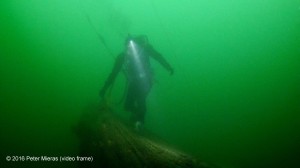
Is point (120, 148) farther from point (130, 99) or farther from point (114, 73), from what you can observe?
point (114, 73)

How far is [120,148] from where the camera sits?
3.87 meters

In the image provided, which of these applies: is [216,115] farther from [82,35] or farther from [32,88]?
[82,35]

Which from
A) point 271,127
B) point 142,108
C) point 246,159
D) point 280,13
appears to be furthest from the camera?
point 280,13

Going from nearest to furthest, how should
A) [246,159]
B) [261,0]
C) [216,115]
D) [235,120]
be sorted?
[246,159], [235,120], [216,115], [261,0]

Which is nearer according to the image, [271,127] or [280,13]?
[271,127]

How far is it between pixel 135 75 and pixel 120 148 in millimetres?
1698

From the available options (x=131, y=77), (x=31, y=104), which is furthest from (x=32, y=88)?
(x=131, y=77)

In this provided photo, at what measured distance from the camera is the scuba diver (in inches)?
205

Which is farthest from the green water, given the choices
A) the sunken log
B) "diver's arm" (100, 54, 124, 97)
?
the sunken log

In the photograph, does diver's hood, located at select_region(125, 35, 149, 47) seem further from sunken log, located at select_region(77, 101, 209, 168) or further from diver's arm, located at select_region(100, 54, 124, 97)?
sunken log, located at select_region(77, 101, 209, 168)

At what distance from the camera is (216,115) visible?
16734 millimetres

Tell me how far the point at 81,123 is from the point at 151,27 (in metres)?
44.6

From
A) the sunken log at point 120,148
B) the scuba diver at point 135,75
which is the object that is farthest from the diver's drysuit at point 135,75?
the sunken log at point 120,148

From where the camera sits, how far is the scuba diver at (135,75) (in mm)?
5215
